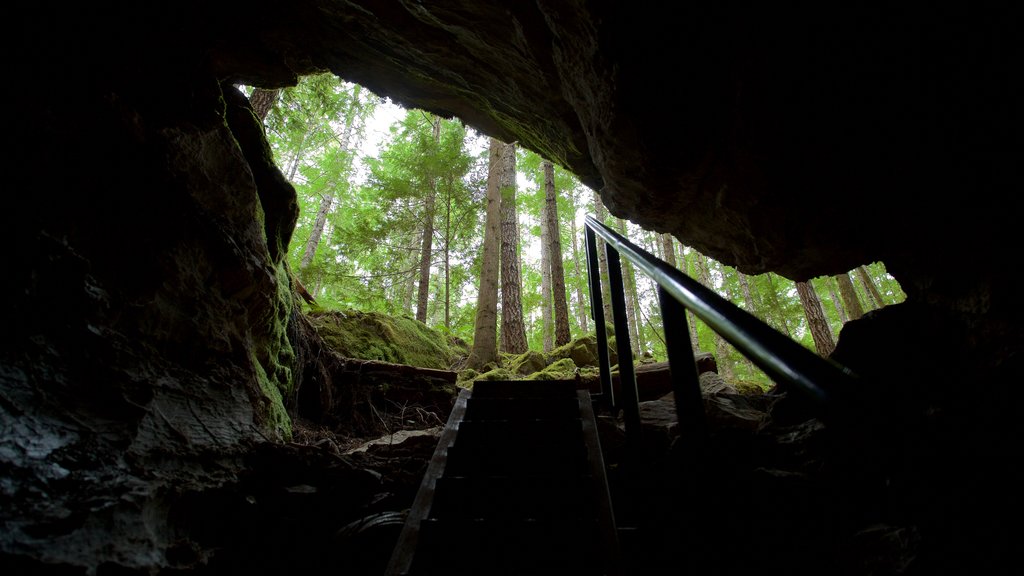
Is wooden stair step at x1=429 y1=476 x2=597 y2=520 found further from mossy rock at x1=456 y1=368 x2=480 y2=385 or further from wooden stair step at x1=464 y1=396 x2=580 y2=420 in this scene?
mossy rock at x1=456 y1=368 x2=480 y2=385

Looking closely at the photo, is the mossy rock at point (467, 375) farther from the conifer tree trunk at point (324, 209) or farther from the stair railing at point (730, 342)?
the conifer tree trunk at point (324, 209)

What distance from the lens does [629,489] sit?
2.52m

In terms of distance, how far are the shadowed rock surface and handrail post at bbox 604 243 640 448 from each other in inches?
17.3

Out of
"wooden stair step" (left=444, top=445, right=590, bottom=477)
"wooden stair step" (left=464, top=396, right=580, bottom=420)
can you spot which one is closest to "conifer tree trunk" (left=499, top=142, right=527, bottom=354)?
"wooden stair step" (left=464, top=396, right=580, bottom=420)

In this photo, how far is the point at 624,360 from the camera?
2.70 meters

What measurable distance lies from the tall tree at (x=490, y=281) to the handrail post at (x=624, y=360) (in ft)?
15.5

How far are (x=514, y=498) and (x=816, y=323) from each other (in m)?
9.32

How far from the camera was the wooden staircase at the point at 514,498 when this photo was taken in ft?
6.84

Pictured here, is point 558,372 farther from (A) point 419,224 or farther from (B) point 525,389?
(A) point 419,224

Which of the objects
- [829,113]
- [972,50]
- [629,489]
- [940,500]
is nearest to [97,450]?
[629,489]

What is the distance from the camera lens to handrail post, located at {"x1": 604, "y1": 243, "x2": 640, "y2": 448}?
2428 mm

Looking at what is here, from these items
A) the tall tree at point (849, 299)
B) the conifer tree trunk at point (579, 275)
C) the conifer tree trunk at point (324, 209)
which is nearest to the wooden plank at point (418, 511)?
the conifer tree trunk at point (324, 209)

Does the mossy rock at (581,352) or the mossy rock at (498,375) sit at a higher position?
the mossy rock at (581,352)

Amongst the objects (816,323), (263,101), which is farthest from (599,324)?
(816,323)
